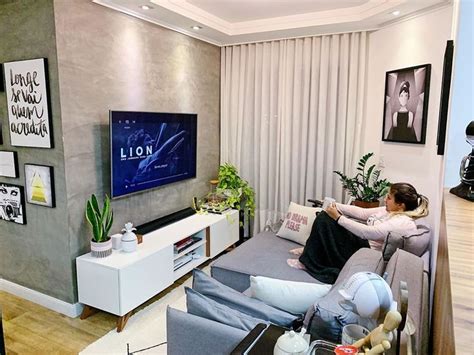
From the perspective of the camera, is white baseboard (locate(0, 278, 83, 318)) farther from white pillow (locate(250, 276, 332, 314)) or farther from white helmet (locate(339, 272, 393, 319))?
white helmet (locate(339, 272, 393, 319))

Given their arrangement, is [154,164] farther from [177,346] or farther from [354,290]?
[354,290]

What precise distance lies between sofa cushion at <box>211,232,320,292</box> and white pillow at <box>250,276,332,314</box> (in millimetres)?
951

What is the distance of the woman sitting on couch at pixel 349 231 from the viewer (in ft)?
8.43

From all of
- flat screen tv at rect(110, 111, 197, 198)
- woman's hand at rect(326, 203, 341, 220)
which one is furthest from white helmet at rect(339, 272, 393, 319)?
flat screen tv at rect(110, 111, 197, 198)

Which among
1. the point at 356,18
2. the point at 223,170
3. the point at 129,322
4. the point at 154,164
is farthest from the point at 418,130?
the point at 129,322

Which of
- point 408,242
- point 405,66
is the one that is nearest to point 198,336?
point 408,242

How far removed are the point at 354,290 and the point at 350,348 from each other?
201 millimetres

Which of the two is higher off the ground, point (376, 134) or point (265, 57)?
point (265, 57)

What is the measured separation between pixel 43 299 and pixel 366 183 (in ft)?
10.6

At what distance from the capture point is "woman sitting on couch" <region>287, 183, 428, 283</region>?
2570 mm

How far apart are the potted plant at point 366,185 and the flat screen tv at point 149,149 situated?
1.69 m

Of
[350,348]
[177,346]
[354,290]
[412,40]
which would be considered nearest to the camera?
[350,348]

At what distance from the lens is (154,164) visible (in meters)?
3.49

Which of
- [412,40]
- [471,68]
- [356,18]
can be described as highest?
[356,18]
